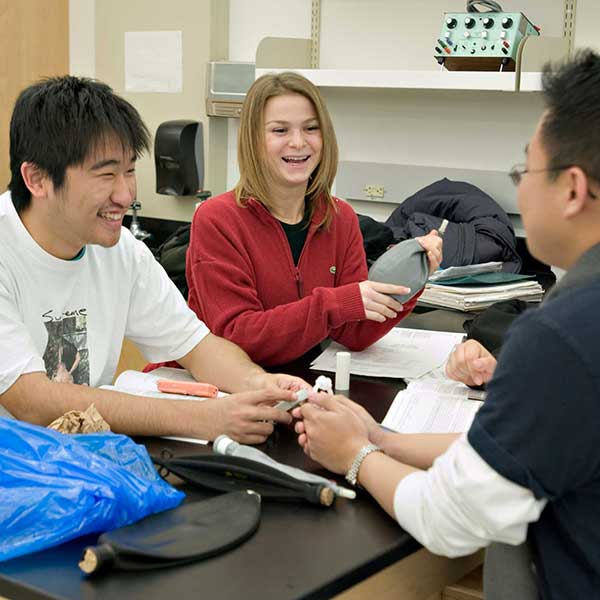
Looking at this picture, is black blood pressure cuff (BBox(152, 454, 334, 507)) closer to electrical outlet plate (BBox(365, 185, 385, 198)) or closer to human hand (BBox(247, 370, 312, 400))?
human hand (BBox(247, 370, 312, 400))

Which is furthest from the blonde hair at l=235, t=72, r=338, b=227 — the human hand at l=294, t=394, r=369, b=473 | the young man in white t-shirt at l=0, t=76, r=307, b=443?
the human hand at l=294, t=394, r=369, b=473

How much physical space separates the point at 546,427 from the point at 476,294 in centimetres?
177

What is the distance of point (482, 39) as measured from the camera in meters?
2.94

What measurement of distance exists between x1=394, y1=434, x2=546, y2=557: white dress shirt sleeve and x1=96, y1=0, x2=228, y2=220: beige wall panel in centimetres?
287

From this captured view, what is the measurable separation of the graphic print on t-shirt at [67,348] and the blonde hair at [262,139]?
0.55 m

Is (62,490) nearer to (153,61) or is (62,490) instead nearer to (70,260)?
(70,260)

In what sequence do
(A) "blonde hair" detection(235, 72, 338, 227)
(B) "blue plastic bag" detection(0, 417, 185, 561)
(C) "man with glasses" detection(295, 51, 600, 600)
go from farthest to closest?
(A) "blonde hair" detection(235, 72, 338, 227) → (B) "blue plastic bag" detection(0, 417, 185, 561) → (C) "man with glasses" detection(295, 51, 600, 600)

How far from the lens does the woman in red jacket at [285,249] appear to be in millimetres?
2041

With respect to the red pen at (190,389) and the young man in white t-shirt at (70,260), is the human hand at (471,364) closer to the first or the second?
the young man in white t-shirt at (70,260)

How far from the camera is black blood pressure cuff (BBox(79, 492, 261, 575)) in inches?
42.3

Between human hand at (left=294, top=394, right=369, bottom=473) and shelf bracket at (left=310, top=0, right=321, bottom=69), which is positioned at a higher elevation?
shelf bracket at (left=310, top=0, right=321, bottom=69)

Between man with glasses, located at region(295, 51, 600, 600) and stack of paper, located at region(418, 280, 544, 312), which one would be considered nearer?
man with glasses, located at region(295, 51, 600, 600)

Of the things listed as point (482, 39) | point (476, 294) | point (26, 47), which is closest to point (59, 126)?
point (476, 294)

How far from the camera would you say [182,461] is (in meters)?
1.34
